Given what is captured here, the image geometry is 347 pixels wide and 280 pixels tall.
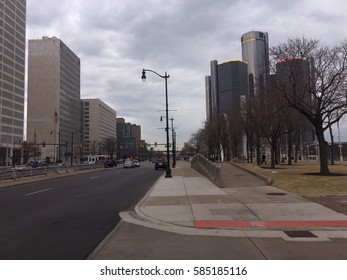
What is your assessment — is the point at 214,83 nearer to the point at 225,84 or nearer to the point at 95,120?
the point at 225,84

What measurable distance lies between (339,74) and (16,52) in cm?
14386

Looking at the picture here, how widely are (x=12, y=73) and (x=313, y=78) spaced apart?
453 feet

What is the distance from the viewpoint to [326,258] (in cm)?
679

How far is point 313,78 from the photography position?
2783 centimetres

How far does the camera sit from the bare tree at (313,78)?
26.6m

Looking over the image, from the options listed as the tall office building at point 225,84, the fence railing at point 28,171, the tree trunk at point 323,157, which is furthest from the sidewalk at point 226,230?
the tall office building at point 225,84

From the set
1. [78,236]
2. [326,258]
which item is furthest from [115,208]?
[326,258]

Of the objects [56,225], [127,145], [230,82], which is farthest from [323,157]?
[127,145]

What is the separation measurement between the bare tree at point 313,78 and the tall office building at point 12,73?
11528 cm

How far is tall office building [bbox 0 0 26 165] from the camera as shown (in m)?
136

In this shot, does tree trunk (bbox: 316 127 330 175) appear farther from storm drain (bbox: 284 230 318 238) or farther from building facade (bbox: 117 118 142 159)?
building facade (bbox: 117 118 142 159)

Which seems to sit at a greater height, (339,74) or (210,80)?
(210,80)

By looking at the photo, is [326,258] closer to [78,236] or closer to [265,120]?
[78,236]

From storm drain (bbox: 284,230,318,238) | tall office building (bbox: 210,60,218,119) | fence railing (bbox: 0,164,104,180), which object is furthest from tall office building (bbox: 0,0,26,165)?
storm drain (bbox: 284,230,318,238)
